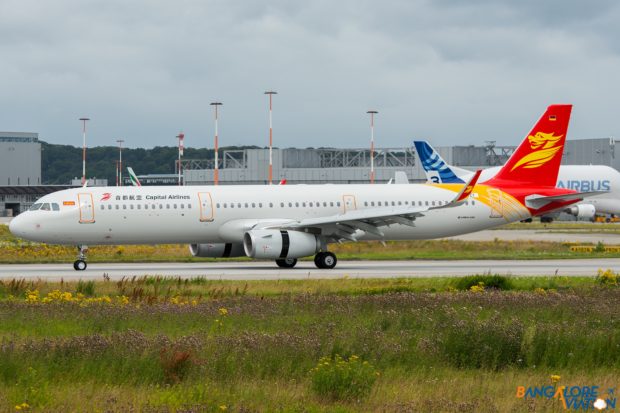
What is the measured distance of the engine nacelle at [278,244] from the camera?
38.2 m

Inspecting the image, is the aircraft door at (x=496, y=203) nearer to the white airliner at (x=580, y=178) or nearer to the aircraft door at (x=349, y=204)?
the aircraft door at (x=349, y=204)

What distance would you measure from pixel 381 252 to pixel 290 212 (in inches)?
330

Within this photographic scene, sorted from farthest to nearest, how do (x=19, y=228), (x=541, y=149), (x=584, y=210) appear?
(x=584, y=210) < (x=541, y=149) < (x=19, y=228)

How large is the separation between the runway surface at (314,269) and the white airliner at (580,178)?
167ft

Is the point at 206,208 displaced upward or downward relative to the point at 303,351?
upward

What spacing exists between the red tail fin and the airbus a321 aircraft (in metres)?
0.04

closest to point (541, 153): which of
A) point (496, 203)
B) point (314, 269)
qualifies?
point (496, 203)

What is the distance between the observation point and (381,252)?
49.0 m

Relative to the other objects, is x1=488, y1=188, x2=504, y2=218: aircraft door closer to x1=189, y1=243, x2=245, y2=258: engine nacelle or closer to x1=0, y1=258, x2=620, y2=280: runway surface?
x1=0, y1=258, x2=620, y2=280: runway surface

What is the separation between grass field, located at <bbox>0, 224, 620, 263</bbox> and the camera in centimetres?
4625

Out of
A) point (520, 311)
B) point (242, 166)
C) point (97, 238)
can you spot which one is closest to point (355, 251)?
point (97, 238)

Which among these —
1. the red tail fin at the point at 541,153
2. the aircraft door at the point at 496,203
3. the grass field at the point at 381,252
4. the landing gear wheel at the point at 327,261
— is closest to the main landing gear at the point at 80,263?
the grass field at the point at 381,252

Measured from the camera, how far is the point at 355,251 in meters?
50.7

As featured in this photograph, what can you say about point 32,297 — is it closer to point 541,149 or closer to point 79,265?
point 79,265
